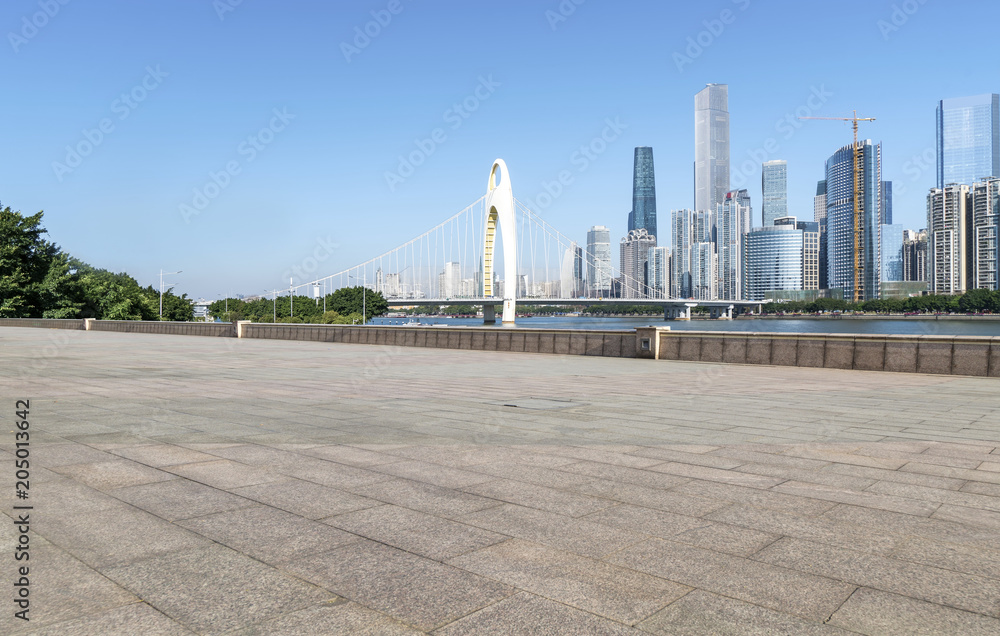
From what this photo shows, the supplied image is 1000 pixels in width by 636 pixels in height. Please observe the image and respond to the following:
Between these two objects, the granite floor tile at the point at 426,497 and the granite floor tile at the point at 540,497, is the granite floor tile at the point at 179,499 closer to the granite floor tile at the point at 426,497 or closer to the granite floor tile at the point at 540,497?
the granite floor tile at the point at 426,497

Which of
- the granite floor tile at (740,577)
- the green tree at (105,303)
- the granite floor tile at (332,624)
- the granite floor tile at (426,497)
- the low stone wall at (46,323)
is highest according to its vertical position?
the green tree at (105,303)

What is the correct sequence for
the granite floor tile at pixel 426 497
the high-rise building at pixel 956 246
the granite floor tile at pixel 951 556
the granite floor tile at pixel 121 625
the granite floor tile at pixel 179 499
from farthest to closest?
the high-rise building at pixel 956 246, the granite floor tile at pixel 426 497, the granite floor tile at pixel 179 499, the granite floor tile at pixel 951 556, the granite floor tile at pixel 121 625

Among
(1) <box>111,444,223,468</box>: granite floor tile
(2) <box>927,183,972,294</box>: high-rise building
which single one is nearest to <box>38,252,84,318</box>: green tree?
(1) <box>111,444,223,468</box>: granite floor tile

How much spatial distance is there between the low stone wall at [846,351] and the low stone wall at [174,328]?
22609mm

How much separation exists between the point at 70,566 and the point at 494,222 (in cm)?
8497

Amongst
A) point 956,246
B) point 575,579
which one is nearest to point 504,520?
point 575,579

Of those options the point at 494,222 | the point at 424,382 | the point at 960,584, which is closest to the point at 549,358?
the point at 424,382

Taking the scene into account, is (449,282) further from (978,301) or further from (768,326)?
(978,301)

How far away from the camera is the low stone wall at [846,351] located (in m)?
13.7

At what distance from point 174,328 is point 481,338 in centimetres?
2128

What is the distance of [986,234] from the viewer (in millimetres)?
182625

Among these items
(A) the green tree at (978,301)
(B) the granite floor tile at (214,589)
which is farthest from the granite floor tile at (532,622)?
(A) the green tree at (978,301)

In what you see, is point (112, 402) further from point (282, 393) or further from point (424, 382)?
point (424, 382)

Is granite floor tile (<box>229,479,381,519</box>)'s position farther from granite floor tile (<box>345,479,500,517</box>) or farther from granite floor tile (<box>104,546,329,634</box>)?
granite floor tile (<box>104,546,329,634</box>)
